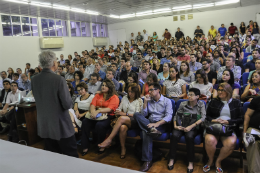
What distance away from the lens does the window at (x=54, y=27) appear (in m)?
10.8

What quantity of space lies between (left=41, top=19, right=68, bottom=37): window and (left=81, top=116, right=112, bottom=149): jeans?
31.4 feet

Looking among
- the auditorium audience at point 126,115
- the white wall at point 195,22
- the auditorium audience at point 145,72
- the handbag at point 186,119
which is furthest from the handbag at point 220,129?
the white wall at point 195,22

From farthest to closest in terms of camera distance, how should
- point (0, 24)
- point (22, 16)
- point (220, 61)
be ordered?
1. point (22, 16)
2. point (0, 24)
3. point (220, 61)

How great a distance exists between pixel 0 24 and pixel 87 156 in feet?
29.3

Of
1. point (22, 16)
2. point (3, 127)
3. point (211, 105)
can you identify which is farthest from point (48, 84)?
point (22, 16)

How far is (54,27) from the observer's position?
11.4 m

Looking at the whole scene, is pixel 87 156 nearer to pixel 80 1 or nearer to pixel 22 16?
pixel 80 1

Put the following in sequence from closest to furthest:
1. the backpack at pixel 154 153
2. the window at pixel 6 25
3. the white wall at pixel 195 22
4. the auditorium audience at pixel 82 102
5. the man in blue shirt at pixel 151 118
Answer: the man in blue shirt at pixel 151 118 → the backpack at pixel 154 153 → the auditorium audience at pixel 82 102 → the window at pixel 6 25 → the white wall at pixel 195 22

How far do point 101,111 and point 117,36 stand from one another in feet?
42.7

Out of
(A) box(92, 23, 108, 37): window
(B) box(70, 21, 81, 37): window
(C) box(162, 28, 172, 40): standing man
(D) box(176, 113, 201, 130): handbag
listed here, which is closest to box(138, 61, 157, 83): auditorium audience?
(D) box(176, 113, 201, 130): handbag

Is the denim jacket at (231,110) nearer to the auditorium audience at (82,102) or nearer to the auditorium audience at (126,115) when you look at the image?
the auditorium audience at (126,115)

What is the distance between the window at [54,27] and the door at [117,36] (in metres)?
4.20

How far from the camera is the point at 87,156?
278cm

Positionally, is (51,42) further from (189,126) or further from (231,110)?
(231,110)
